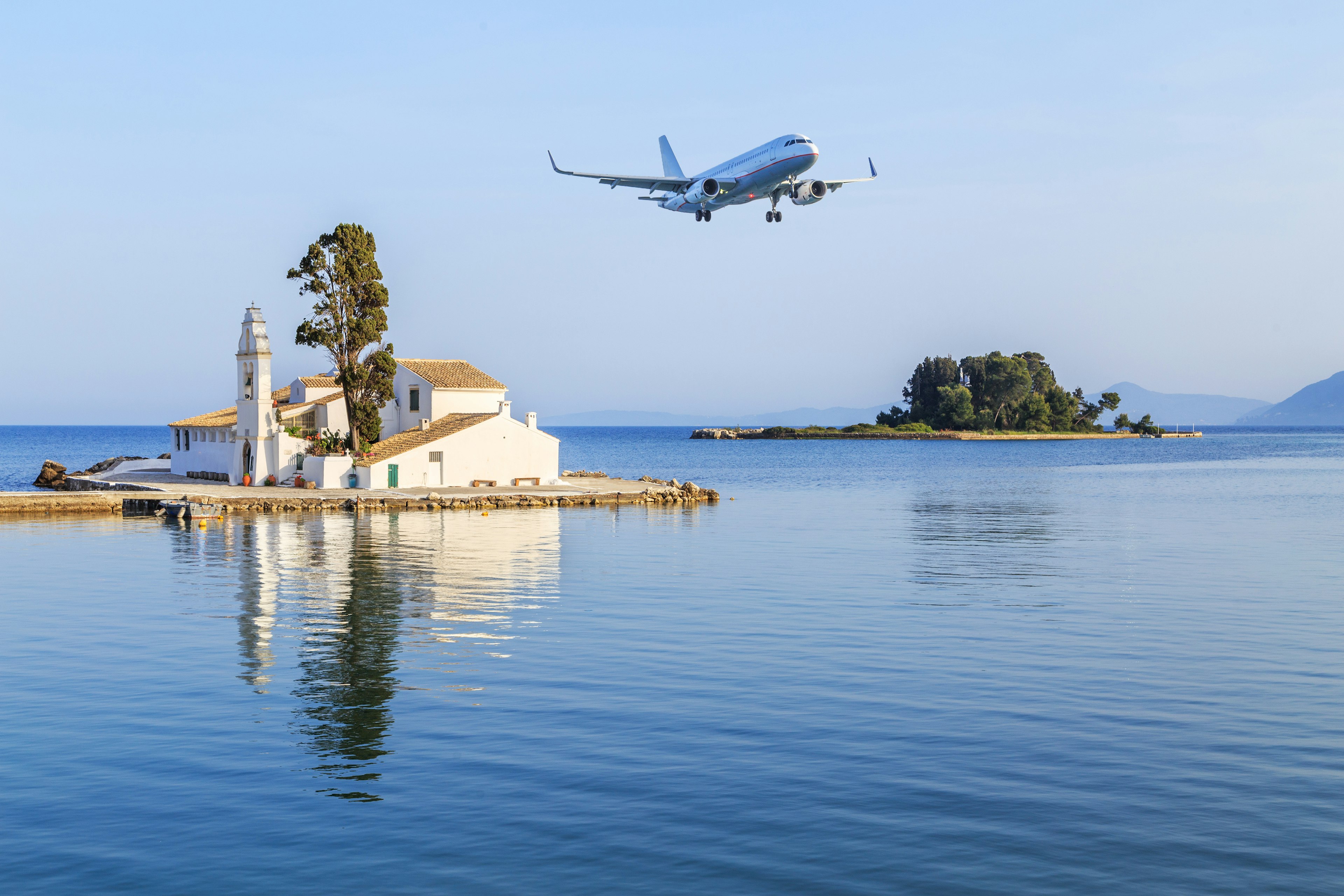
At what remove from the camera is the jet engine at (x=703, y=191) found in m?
48.4

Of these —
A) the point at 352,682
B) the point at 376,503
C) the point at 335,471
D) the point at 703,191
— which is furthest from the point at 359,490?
the point at 352,682

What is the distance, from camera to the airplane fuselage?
4678 centimetres

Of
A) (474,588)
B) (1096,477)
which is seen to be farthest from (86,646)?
(1096,477)

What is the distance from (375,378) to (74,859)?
4978cm

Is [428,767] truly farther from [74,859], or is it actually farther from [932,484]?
[932,484]

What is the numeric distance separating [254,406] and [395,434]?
8367 millimetres

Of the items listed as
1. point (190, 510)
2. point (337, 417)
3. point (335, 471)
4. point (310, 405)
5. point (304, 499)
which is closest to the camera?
point (190, 510)

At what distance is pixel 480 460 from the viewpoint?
58.9 metres

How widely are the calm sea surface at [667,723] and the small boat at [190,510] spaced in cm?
1168

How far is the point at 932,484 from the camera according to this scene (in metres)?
87.6

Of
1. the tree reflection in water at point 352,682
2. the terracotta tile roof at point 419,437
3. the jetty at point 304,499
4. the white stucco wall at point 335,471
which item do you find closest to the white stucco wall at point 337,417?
the terracotta tile roof at point 419,437

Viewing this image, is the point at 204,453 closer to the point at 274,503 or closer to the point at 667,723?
the point at 274,503

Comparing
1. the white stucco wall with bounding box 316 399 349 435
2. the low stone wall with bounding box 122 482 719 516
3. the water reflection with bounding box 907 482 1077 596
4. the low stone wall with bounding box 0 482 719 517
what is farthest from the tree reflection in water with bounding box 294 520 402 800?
the white stucco wall with bounding box 316 399 349 435

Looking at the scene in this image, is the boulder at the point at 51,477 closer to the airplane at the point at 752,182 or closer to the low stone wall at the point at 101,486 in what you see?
the low stone wall at the point at 101,486
